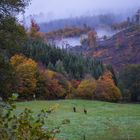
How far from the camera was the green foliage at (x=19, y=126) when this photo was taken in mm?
5262

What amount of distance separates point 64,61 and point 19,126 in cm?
15899

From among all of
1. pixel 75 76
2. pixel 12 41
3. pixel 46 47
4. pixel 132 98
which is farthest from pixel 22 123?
pixel 46 47

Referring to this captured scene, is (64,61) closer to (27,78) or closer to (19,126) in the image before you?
(27,78)

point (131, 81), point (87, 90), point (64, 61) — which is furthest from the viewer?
point (64, 61)

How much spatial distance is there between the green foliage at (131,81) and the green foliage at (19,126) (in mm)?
116639

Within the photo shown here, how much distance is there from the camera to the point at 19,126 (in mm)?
5438

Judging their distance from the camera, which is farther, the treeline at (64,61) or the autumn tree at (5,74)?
the treeline at (64,61)

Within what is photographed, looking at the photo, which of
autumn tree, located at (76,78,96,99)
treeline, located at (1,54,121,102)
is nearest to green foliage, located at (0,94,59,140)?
treeline, located at (1,54,121,102)

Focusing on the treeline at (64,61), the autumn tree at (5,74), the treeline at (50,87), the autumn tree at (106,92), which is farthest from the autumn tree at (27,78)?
the autumn tree at (5,74)

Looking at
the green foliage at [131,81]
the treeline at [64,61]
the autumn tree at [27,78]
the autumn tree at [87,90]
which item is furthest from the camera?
the treeline at [64,61]

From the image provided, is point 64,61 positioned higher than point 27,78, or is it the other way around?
point 64,61

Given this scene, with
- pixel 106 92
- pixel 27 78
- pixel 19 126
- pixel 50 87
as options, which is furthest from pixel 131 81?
pixel 19 126

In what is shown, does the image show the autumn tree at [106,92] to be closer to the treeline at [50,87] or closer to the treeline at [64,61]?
the treeline at [50,87]

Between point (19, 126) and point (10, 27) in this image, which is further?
point (10, 27)
